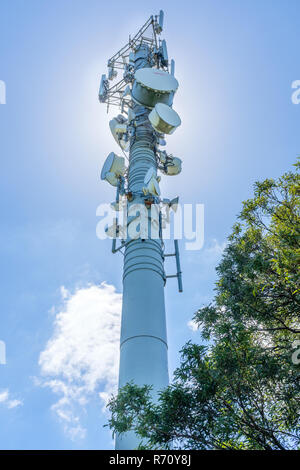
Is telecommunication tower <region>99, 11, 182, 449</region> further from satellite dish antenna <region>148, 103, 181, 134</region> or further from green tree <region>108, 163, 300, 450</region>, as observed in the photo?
green tree <region>108, 163, 300, 450</region>

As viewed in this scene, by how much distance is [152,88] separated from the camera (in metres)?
17.1

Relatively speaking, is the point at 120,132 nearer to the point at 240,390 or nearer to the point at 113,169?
the point at 113,169

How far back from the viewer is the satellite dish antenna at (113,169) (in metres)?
16.0

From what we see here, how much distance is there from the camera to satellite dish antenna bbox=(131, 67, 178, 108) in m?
17.2

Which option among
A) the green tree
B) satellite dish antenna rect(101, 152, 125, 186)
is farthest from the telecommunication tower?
the green tree

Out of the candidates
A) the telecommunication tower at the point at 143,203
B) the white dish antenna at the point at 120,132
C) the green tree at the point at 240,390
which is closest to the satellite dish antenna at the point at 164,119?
the telecommunication tower at the point at 143,203

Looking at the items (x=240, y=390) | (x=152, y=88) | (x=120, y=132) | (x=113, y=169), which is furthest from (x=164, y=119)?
(x=240, y=390)

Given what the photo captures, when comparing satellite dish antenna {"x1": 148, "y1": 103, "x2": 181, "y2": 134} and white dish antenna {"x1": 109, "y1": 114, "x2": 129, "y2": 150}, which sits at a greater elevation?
white dish antenna {"x1": 109, "y1": 114, "x2": 129, "y2": 150}

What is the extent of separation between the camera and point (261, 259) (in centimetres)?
710

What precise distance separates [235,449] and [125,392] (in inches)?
88.1

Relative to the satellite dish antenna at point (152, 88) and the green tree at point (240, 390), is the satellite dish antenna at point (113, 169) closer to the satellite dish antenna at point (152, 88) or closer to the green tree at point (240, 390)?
the satellite dish antenna at point (152, 88)

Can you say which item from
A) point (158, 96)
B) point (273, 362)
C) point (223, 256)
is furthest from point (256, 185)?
point (158, 96)

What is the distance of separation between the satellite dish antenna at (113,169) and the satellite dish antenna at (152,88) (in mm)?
3464

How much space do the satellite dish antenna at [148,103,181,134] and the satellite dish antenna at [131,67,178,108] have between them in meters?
1.54
